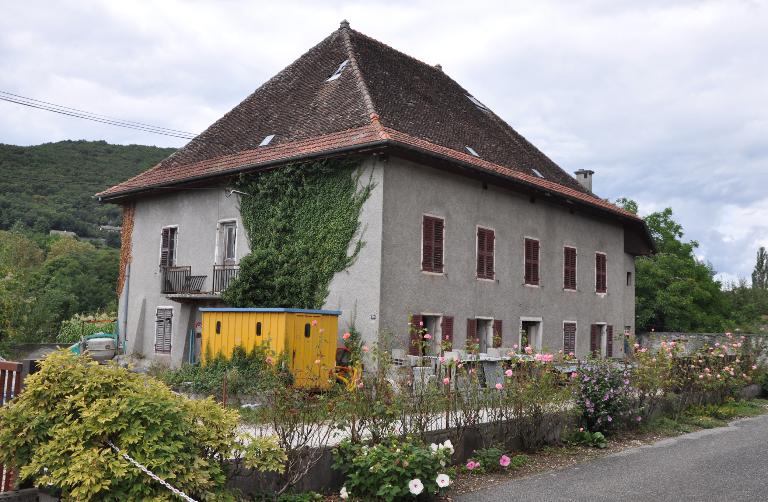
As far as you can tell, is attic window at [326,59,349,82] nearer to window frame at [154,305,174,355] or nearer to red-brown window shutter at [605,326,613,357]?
window frame at [154,305,174,355]

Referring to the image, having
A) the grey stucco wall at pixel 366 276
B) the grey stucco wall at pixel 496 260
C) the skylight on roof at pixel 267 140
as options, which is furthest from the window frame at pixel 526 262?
the skylight on roof at pixel 267 140

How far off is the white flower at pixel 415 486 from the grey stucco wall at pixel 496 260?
8.75m

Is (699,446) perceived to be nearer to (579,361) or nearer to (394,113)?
(579,361)

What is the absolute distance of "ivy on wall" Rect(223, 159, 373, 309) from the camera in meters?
17.1

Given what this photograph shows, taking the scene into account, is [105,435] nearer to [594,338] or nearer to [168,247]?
[168,247]

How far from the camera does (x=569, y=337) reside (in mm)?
22844

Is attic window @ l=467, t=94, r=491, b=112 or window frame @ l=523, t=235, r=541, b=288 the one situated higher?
attic window @ l=467, t=94, r=491, b=112

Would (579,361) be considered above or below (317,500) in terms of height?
above

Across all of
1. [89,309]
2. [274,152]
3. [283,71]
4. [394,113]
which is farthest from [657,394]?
[89,309]

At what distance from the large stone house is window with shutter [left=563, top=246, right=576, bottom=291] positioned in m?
0.06

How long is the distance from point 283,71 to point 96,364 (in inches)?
739

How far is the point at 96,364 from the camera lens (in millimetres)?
5859

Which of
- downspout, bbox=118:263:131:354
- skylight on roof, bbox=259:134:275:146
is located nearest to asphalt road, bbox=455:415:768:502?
skylight on roof, bbox=259:134:275:146

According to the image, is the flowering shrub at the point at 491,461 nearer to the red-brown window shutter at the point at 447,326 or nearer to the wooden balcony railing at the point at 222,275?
the red-brown window shutter at the point at 447,326
